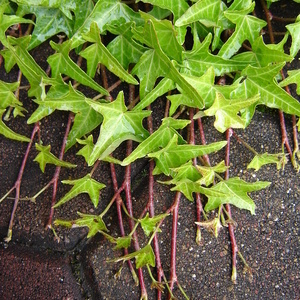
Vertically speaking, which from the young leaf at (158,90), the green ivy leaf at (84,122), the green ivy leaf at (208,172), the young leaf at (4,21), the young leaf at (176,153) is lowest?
the green ivy leaf at (208,172)

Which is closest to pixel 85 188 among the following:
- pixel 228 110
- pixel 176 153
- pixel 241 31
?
pixel 176 153

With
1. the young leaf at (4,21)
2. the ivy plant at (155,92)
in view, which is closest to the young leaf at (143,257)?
the ivy plant at (155,92)

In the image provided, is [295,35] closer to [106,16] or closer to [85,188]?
[106,16]

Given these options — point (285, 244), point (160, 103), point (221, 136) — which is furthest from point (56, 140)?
point (285, 244)

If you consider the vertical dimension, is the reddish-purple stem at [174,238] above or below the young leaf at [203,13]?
below

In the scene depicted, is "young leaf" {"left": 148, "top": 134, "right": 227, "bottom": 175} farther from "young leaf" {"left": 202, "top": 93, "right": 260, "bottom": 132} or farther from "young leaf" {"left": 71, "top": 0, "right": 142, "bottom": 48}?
"young leaf" {"left": 71, "top": 0, "right": 142, "bottom": 48}

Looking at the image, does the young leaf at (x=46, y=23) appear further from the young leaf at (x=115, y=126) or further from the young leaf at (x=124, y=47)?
the young leaf at (x=115, y=126)

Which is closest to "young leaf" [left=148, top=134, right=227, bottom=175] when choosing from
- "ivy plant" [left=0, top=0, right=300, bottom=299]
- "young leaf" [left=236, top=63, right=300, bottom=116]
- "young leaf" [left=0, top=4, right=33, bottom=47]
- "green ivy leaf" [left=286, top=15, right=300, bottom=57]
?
"ivy plant" [left=0, top=0, right=300, bottom=299]

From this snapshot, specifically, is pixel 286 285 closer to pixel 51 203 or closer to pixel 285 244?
pixel 285 244
